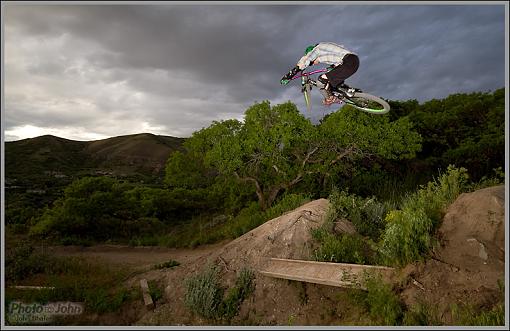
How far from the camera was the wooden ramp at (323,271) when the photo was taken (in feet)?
23.0

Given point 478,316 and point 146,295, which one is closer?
point 478,316

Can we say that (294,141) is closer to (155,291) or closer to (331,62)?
(155,291)

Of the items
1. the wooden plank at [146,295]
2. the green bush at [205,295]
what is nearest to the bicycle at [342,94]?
the green bush at [205,295]

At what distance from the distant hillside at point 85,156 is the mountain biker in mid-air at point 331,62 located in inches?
3154

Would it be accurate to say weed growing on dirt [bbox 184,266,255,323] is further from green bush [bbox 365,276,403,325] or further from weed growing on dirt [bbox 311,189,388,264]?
green bush [bbox 365,276,403,325]

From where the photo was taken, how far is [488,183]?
965 cm

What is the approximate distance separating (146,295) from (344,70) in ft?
26.2

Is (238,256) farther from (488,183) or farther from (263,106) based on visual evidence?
(263,106)

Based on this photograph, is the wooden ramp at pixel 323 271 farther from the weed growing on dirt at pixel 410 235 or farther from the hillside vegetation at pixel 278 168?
the hillside vegetation at pixel 278 168

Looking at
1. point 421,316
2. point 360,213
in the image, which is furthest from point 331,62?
point 360,213

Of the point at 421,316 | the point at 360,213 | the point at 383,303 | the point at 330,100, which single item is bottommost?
the point at 421,316

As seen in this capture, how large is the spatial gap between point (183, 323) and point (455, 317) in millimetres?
6135

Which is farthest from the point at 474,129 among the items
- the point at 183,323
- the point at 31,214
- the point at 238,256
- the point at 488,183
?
the point at 31,214

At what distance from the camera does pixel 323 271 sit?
7.86 m
